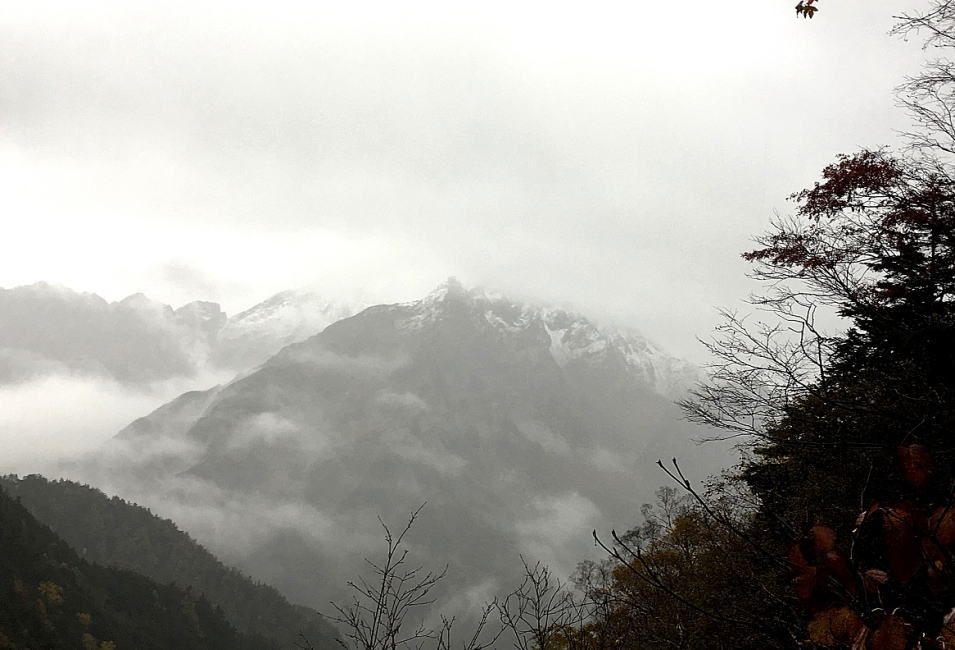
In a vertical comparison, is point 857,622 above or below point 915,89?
below

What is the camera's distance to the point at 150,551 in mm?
173750

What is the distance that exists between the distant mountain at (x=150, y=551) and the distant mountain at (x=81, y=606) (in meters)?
30.6

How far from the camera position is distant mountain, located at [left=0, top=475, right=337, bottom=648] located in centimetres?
16375

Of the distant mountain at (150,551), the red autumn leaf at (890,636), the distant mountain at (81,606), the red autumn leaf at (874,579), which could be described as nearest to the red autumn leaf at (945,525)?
the red autumn leaf at (874,579)

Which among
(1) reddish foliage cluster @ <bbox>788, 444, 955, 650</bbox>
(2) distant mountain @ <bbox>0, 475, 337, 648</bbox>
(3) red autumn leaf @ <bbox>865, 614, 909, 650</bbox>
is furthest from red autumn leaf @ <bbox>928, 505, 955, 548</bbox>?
(2) distant mountain @ <bbox>0, 475, 337, 648</bbox>

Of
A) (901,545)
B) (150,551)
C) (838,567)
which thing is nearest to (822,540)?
(838,567)

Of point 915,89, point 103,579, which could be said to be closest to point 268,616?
point 103,579

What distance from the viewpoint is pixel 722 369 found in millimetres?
8406

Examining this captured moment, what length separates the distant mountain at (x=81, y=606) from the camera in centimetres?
8862

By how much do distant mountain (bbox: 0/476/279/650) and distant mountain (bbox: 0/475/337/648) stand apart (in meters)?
30.6

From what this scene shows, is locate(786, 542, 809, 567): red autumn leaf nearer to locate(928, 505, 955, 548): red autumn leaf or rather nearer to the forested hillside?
locate(928, 505, 955, 548): red autumn leaf

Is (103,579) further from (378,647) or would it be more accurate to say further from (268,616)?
(378,647)

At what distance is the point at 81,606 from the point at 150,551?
250 feet

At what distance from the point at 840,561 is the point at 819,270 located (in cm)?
742
